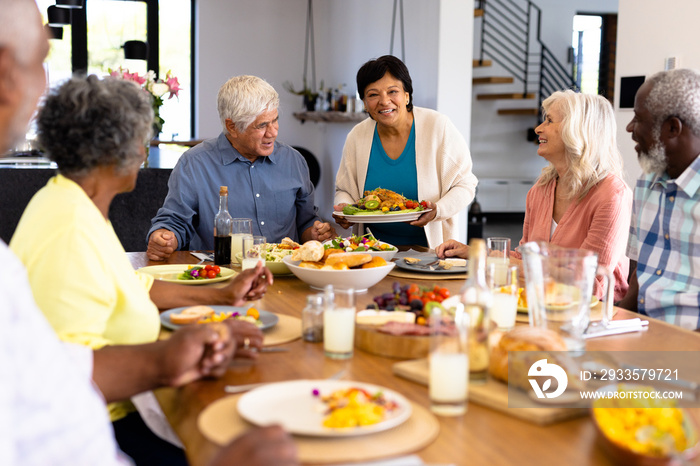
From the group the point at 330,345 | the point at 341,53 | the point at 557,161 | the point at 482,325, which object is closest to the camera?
the point at 482,325

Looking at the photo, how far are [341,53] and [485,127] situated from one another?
300 cm

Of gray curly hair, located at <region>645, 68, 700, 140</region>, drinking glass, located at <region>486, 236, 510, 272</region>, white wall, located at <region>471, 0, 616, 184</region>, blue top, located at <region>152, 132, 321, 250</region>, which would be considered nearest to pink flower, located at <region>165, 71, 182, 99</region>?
blue top, located at <region>152, 132, 321, 250</region>

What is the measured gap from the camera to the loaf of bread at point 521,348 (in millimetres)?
1141

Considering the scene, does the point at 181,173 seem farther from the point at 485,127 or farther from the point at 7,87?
the point at 485,127

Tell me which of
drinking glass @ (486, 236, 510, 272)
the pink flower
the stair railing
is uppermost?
the stair railing

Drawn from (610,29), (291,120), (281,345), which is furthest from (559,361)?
(610,29)

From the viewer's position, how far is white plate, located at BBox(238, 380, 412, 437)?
972mm

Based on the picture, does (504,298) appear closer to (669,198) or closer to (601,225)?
(669,198)

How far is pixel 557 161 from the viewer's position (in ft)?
8.56

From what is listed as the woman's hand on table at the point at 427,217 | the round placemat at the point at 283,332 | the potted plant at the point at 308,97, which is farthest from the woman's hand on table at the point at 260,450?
the potted plant at the point at 308,97

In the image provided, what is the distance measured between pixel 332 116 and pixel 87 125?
714 cm

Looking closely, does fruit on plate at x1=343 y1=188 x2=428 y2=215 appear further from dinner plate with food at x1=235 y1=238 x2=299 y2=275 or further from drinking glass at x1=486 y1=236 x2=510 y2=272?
drinking glass at x1=486 y1=236 x2=510 y2=272

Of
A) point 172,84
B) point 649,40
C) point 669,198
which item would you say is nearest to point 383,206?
point 669,198

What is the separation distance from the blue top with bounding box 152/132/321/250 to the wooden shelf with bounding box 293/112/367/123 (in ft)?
15.6
